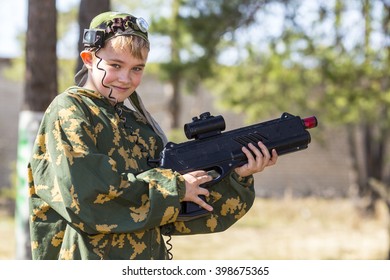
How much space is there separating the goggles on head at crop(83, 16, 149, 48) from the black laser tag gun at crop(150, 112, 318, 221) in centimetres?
44

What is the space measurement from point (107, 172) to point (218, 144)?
562mm

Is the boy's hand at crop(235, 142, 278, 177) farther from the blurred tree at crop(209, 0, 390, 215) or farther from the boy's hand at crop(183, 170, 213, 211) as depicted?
the blurred tree at crop(209, 0, 390, 215)

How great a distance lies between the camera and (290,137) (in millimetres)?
2941

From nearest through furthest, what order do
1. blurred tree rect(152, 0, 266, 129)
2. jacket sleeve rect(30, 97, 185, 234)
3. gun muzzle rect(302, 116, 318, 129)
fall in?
jacket sleeve rect(30, 97, 185, 234) < gun muzzle rect(302, 116, 318, 129) < blurred tree rect(152, 0, 266, 129)

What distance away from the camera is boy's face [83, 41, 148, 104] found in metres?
2.64

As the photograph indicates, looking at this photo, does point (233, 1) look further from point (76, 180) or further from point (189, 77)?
point (76, 180)

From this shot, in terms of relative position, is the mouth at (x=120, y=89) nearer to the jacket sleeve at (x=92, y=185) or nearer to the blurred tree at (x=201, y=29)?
the jacket sleeve at (x=92, y=185)

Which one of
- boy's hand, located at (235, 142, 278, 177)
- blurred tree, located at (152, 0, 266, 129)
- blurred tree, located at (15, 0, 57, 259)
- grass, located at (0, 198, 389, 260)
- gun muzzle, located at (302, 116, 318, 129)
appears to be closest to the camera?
boy's hand, located at (235, 142, 278, 177)

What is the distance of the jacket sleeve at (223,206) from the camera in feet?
9.45

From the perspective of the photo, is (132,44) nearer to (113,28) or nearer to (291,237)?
(113,28)

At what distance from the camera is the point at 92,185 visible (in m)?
2.43

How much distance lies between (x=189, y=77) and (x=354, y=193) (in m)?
6.66

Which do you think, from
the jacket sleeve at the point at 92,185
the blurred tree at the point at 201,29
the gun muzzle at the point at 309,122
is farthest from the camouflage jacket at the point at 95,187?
the blurred tree at the point at 201,29

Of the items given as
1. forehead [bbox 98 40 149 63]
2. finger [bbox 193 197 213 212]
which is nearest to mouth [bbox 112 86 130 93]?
forehead [bbox 98 40 149 63]
